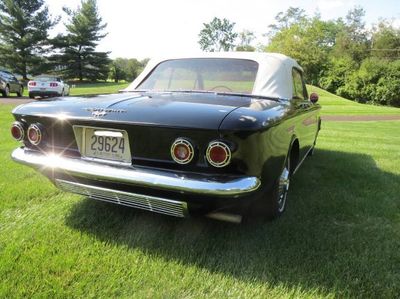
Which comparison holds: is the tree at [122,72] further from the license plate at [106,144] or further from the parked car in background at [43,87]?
the license plate at [106,144]

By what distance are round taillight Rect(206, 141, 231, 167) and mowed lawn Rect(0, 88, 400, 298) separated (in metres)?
0.74

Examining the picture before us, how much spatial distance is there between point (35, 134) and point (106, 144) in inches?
27.1

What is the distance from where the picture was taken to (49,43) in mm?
42906

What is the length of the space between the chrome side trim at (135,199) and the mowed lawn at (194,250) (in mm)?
344

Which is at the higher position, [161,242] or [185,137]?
[185,137]

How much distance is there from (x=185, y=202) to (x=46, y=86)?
18.5 meters

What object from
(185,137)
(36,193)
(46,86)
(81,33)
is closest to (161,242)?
(185,137)

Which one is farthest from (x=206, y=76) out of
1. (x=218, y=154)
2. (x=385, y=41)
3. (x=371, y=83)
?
(x=385, y=41)

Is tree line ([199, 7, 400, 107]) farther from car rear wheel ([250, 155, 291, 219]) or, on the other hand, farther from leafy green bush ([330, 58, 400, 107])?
car rear wheel ([250, 155, 291, 219])

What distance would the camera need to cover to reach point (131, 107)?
254cm

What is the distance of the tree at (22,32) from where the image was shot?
38531 mm

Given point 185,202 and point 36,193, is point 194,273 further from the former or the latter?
point 36,193

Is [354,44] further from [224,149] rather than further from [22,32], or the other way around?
[224,149]

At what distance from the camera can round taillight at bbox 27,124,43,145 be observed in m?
2.82
